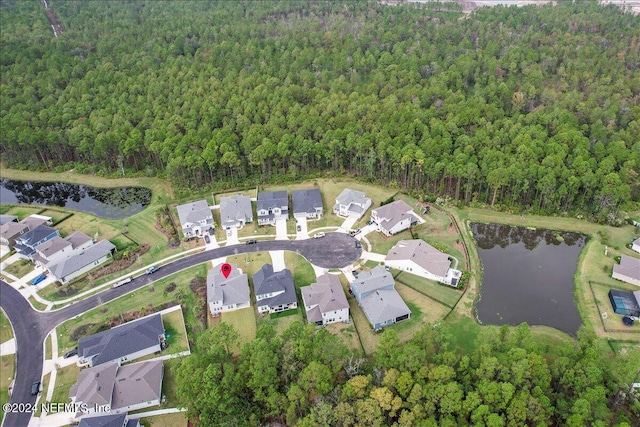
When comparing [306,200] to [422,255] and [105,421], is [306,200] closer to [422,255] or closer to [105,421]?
[422,255]

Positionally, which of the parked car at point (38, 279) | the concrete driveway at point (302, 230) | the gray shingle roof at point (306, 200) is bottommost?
the parked car at point (38, 279)

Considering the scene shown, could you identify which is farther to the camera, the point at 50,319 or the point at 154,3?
the point at 154,3

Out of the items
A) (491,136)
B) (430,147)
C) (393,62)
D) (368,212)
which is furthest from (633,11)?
(368,212)

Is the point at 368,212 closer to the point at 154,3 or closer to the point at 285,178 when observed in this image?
the point at 285,178

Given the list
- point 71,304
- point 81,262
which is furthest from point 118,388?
point 81,262

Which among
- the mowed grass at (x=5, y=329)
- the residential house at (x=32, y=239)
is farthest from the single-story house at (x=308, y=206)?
the mowed grass at (x=5, y=329)

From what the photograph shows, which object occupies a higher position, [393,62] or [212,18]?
[212,18]

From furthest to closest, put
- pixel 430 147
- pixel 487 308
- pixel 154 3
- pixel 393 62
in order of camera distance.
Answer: pixel 154 3 < pixel 393 62 < pixel 430 147 < pixel 487 308

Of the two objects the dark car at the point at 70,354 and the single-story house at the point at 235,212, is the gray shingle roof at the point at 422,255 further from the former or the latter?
the dark car at the point at 70,354
